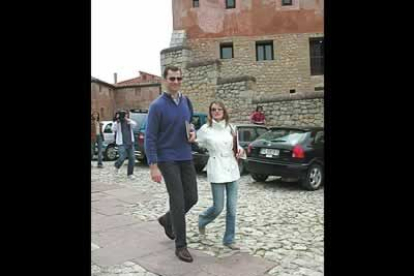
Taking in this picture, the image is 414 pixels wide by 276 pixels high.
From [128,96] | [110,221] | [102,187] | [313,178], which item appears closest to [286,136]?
[313,178]

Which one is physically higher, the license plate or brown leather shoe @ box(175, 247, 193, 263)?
the license plate

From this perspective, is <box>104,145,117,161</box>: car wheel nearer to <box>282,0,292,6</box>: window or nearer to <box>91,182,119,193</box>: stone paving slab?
<box>91,182,119,193</box>: stone paving slab

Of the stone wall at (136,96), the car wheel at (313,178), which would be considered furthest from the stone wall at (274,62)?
the car wheel at (313,178)

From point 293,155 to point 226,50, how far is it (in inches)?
622

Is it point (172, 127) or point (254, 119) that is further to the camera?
point (254, 119)

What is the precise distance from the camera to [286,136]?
8.59 meters

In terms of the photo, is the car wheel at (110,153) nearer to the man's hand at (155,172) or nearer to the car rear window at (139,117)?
the car rear window at (139,117)

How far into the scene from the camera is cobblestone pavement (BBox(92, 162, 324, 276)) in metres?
3.97

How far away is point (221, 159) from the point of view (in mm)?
4434

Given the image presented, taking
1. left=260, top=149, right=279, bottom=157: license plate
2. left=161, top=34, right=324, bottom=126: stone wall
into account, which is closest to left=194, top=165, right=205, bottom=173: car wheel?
left=260, top=149, right=279, bottom=157: license plate

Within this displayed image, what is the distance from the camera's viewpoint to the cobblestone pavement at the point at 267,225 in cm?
397
